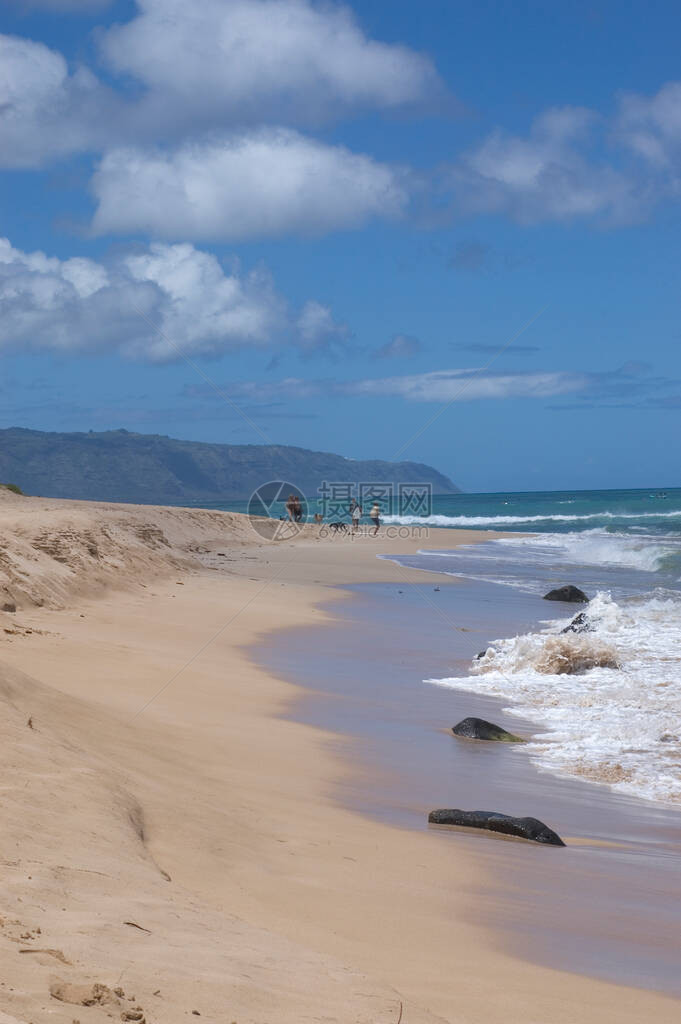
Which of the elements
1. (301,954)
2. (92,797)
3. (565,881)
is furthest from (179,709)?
(301,954)

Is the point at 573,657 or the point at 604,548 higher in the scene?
the point at 604,548

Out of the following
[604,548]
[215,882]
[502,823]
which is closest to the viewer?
[215,882]

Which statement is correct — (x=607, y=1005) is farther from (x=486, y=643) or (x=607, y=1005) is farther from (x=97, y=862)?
(x=486, y=643)

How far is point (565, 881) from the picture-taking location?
4.93 meters

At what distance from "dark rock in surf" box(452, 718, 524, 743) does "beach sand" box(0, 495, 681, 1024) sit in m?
1.14

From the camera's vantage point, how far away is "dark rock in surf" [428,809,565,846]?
553 centimetres

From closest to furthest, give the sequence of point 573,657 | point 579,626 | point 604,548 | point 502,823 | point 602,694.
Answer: point 502,823
point 602,694
point 573,657
point 579,626
point 604,548

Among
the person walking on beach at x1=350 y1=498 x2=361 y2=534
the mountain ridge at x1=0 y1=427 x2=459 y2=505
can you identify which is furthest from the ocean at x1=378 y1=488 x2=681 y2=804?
the mountain ridge at x1=0 y1=427 x2=459 y2=505

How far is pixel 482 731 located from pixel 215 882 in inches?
170

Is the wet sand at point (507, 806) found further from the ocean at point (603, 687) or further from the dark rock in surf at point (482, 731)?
the ocean at point (603, 687)

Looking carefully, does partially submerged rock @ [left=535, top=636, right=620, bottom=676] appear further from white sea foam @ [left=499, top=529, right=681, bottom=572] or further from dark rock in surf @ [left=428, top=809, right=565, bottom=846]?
white sea foam @ [left=499, top=529, right=681, bottom=572]

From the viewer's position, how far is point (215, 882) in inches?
165

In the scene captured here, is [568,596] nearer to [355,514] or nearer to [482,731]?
[482,731]

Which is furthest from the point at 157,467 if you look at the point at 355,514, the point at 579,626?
the point at 579,626
